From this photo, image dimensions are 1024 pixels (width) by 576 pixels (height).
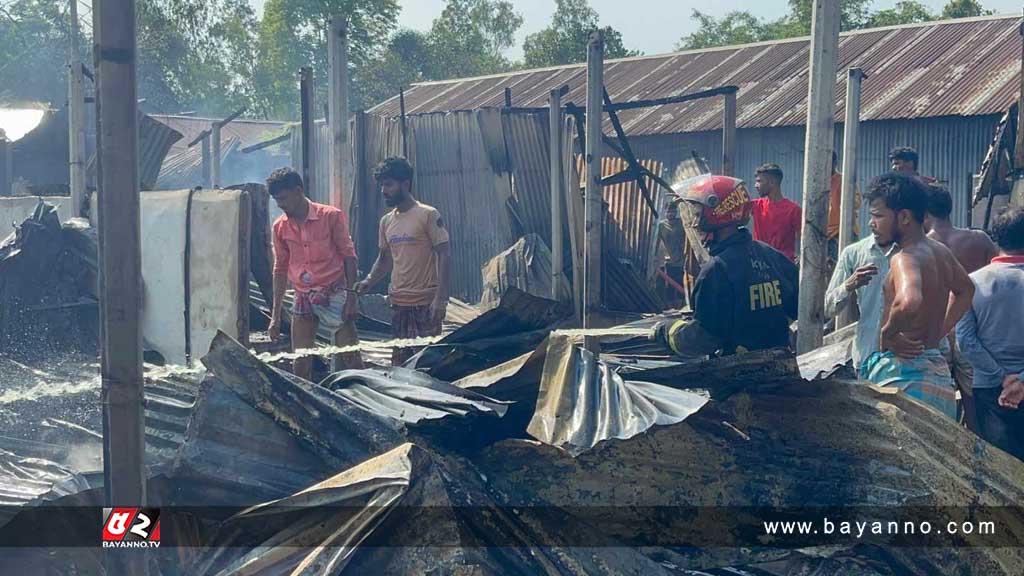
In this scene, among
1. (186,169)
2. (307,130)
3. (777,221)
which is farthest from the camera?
(186,169)

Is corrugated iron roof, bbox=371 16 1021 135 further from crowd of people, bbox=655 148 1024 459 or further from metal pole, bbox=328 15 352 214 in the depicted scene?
crowd of people, bbox=655 148 1024 459

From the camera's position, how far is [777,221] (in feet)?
25.2

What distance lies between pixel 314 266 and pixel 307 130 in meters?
1.93

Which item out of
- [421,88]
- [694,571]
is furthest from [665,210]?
[421,88]

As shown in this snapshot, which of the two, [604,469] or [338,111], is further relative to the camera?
[338,111]

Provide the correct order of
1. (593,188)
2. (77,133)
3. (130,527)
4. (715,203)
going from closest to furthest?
1. (130,527)
2. (715,203)
3. (593,188)
4. (77,133)

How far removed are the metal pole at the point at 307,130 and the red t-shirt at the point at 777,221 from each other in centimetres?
342

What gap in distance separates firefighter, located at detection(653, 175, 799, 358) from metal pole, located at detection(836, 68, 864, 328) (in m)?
2.67

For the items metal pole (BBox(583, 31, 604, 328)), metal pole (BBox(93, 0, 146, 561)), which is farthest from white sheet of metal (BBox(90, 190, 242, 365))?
metal pole (BBox(93, 0, 146, 561))

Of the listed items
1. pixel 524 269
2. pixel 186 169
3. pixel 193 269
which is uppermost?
pixel 186 169

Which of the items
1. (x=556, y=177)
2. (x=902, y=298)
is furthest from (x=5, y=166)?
(x=902, y=298)

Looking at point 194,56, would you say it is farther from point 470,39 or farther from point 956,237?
point 956,237

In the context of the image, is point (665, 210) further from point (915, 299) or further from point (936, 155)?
point (915, 299)

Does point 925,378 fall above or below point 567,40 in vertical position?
below
